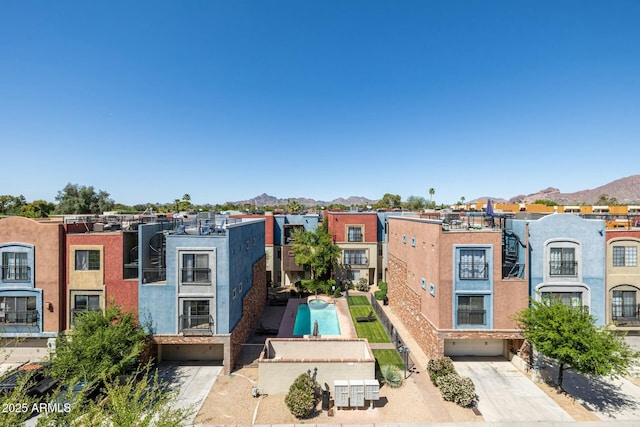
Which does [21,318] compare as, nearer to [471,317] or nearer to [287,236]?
[287,236]

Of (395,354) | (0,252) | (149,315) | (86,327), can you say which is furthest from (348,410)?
(0,252)

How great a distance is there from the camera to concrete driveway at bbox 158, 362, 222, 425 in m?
15.1

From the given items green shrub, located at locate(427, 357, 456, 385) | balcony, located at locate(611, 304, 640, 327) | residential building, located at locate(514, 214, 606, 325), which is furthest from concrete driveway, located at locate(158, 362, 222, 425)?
balcony, located at locate(611, 304, 640, 327)

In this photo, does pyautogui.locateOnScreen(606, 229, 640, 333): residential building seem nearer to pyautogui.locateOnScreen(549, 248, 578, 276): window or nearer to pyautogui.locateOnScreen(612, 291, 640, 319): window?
pyautogui.locateOnScreen(612, 291, 640, 319): window

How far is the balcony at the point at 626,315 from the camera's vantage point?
19.2m

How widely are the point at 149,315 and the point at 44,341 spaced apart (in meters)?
7.42

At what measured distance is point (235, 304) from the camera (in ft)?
61.7

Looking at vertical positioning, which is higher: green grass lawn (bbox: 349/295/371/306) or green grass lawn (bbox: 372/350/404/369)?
green grass lawn (bbox: 349/295/371/306)

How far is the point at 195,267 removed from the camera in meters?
17.2

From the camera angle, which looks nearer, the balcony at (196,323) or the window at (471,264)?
the balcony at (196,323)

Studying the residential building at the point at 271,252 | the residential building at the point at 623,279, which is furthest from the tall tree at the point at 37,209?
the residential building at the point at 623,279

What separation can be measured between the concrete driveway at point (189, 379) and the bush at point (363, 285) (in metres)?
19.7

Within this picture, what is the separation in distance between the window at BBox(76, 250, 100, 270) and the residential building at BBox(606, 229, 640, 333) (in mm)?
32517

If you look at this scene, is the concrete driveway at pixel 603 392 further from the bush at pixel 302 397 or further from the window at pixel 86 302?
the window at pixel 86 302
